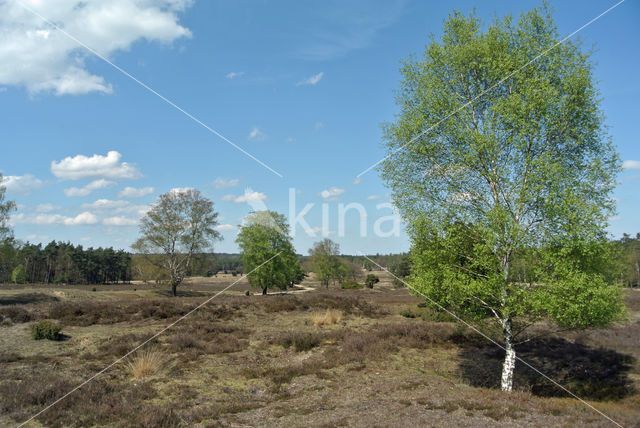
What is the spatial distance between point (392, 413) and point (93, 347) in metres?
15.3

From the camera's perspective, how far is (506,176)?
42.3 ft

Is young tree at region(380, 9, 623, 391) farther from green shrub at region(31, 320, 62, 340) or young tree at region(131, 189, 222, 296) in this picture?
young tree at region(131, 189, 222, 296)

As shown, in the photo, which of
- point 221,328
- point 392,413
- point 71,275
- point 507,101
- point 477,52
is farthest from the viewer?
point 71,275

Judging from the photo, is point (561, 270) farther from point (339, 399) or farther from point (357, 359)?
point (357, 359)

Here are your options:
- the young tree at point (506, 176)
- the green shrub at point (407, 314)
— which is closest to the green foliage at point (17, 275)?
the green shrub at point (407, 314)

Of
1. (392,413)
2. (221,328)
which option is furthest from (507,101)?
(221,328)

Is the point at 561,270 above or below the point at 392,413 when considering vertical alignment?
above

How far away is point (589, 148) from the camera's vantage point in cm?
1284

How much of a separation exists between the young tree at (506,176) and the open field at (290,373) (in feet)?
10.5

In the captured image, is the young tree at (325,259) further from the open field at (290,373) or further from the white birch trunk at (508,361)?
the white birch trunk at (508,361)

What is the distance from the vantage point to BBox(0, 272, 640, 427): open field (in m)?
9.42

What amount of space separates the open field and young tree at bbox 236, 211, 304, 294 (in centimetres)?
2064

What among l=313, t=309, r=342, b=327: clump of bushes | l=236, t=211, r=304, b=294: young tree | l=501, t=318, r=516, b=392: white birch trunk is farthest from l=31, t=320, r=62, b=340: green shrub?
l=236, t=211, r=304, b=294: young tree

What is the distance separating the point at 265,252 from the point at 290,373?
36866 millimetres
